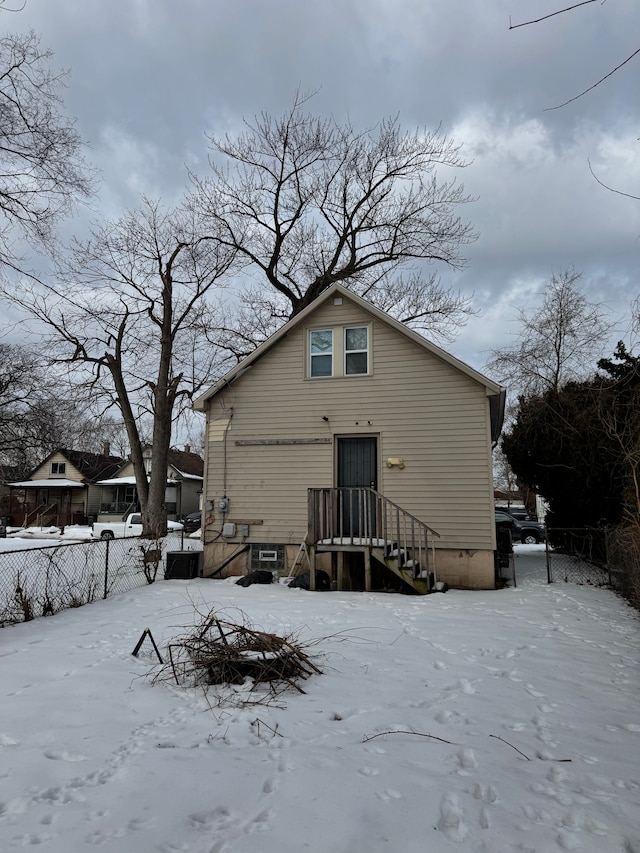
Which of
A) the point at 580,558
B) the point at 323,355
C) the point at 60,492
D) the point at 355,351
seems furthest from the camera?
the point at 60,492

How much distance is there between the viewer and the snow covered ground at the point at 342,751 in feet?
8.17

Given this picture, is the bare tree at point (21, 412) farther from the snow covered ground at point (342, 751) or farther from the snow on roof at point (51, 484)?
the snow on roof at point (51, 484)

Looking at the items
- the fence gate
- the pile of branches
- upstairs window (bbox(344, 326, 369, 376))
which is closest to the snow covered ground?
the pile of branches

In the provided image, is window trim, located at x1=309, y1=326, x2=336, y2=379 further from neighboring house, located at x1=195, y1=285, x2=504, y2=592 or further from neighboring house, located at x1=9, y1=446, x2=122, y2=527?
neighboring house, located at x1=9, y1=446, x2=122, y2=527

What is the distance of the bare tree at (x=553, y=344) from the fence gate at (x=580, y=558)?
7.26 meters

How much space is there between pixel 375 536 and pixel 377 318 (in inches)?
187

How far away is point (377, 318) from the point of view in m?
11.8

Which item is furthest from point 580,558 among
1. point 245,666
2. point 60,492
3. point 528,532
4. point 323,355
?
point 60,492

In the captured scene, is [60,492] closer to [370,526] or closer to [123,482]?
[123,482]

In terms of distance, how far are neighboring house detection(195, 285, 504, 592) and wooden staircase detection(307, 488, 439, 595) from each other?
0.04 metres

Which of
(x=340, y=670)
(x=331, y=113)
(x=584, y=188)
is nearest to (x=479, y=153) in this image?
(x=584, y=188)

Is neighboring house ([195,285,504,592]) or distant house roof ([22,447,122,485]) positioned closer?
neighboring house ([195,285,504,592])

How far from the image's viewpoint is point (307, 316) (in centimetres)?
1221

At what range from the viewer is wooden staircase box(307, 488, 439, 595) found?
9.82 meters
